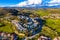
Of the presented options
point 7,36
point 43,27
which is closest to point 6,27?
point 7,36

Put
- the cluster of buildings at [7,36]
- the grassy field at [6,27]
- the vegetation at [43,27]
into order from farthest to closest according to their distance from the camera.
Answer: the vegetation at [43,27], the grassy field at [6,27], the cluster of buildings at [7,36]

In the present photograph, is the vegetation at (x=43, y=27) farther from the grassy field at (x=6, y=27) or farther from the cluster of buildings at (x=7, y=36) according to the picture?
the cluster of buildings at (x=7, y=36)

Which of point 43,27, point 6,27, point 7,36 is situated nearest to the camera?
point 7,36

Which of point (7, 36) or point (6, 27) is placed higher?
point (6, 27)

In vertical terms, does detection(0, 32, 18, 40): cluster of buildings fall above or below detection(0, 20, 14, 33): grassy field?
below

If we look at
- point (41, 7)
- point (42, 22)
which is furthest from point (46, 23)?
point (41, 7)

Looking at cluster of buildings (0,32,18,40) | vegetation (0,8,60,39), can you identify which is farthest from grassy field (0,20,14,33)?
cluster of buildings (0,32,18,40)

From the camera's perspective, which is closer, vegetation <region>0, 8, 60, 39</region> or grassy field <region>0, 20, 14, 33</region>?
grassy field <region>0, 20, 14, 33</region>

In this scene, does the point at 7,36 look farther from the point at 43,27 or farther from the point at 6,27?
the point at 43,27

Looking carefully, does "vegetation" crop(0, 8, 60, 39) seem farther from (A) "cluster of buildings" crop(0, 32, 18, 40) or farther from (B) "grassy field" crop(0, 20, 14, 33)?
(A) "cluster of buildings" crop(0, 32, 18, 40)

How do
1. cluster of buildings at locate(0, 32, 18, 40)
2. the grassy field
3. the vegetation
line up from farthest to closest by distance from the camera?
the vegetation, the grassy field, cluster of buildings at locate(0, 32, 18, 40)

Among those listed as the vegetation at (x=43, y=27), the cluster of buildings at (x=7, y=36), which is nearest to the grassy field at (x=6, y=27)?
the vegetation at (x=43, y=27)

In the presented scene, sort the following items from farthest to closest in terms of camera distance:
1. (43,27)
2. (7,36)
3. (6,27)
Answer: (43,27), (6,27), (7,36)
